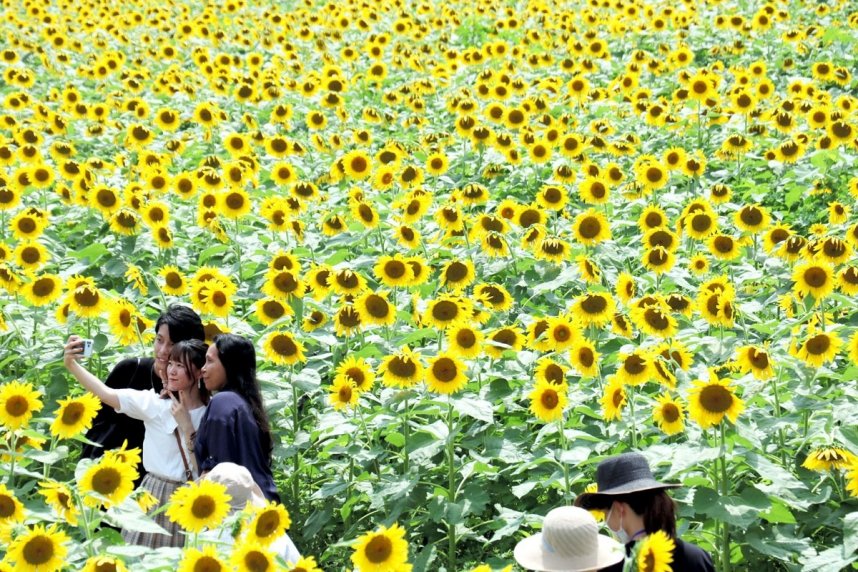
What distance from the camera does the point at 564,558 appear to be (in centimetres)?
376

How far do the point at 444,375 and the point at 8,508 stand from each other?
6.62ft

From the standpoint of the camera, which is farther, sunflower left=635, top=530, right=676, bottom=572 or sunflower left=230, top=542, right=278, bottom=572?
sunflower left=230, top=542, right=278, bottom=572

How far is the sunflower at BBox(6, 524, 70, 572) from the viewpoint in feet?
13.8

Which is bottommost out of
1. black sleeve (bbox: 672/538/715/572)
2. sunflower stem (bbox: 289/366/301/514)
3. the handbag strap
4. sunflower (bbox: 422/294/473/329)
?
sunflower stem (bbox: 289/366/301/514)

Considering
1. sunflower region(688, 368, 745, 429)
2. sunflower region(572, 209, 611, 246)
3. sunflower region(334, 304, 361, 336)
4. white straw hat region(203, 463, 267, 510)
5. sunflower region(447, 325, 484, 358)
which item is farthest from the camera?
sunflower region(572, 209, 611, 246)

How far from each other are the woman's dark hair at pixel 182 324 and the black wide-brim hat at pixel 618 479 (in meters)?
2.48

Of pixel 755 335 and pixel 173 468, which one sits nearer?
pixel 173 468

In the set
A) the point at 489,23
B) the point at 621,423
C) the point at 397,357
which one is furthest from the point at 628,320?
the point at 489,23

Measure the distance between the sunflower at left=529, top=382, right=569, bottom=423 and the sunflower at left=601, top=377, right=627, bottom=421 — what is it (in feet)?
0.58

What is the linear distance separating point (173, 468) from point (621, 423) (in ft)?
6.53

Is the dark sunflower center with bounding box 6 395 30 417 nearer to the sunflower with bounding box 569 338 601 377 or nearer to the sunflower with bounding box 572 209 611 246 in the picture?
the sunflower with bounding box 569 338 601 377

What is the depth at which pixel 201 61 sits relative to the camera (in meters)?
12.9

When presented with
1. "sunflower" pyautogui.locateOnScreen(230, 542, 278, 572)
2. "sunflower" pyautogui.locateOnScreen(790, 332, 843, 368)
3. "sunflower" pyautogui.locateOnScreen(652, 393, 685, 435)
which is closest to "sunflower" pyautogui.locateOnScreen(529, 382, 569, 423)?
"sunflower" pyautogui.locateOnScreen(652, 393, 685, 435)

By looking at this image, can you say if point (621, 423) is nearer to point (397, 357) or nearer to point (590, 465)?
point (590, 465)
